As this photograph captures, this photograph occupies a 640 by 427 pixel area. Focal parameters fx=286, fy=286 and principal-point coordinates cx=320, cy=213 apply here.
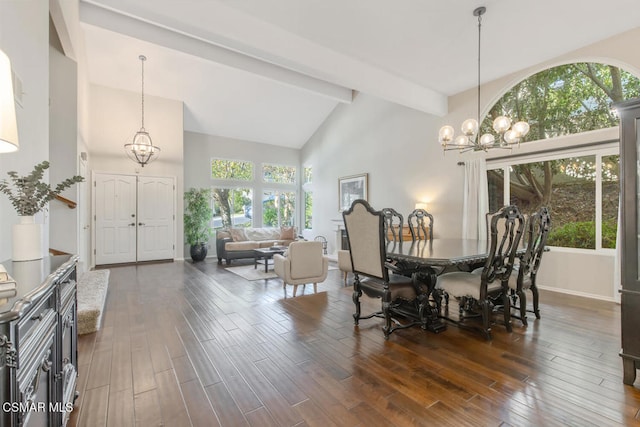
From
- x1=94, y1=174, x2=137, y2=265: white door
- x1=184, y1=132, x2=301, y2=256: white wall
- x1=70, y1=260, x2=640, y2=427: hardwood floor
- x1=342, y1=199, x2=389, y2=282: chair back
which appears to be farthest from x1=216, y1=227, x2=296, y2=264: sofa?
x1=342, y1=199, x2=389, y2=282: chair back

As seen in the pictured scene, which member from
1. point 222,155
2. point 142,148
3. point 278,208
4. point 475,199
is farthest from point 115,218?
point 475,199

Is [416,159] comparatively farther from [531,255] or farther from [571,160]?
[531,255]

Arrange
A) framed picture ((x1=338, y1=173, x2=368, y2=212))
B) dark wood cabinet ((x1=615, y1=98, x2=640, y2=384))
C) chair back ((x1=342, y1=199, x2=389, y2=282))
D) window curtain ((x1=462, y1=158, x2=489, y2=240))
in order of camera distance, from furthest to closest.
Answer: framed picture ((x1=338, y1=173, x2=368, y2=212)) → window curtain ((x1=462, y1=158, x2=489, y2=240)) → chair back ((x1=342, y1=199, x2=389, y2=282)) → dark wood cabinet ((x1=615, y1=98, x2=640, y2=384))

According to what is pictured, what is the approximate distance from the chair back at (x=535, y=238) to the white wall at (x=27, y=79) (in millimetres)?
3888

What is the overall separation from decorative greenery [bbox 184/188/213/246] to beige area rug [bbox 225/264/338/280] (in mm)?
1637

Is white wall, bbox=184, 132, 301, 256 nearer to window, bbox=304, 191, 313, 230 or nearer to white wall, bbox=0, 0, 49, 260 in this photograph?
window, bbox=304, 191, 313, 230

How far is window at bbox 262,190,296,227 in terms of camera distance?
9453 mm

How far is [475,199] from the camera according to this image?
5113 mm

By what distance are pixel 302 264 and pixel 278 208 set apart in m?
5.79

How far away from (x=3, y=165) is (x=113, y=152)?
6122mm

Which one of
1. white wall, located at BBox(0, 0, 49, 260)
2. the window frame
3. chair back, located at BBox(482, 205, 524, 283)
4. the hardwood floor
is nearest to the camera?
white wall, located at BBox(0, 0, 49, 260)

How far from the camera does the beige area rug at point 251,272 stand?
538cm

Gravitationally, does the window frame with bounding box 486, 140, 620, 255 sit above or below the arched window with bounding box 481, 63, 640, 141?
below

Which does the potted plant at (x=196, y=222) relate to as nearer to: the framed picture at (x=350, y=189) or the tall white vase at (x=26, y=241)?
the framed picture at (x=350, y=189)
